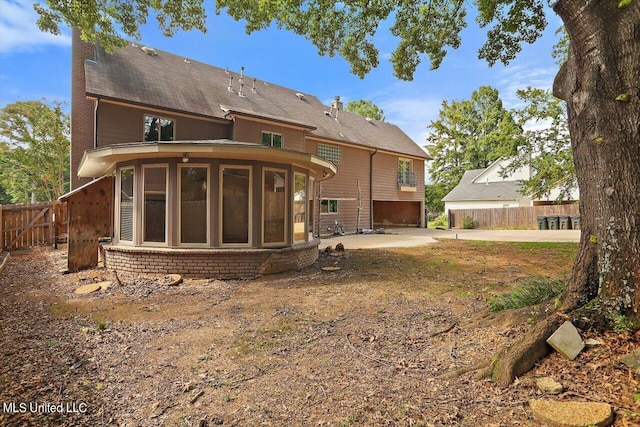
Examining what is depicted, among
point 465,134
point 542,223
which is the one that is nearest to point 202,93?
point 542,223

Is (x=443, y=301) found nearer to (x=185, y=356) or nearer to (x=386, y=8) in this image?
(x=185, y=356)

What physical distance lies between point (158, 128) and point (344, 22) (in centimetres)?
882

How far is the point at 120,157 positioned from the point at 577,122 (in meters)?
8.18

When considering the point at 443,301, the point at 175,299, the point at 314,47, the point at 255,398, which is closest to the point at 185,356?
the point at 255,398

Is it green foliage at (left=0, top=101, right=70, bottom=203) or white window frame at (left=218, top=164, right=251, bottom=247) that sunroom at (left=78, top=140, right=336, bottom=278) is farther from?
green foliage at (left=0, top=101, right=70, bottom=203)

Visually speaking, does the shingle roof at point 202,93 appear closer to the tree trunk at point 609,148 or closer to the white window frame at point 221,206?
the white window frame at point 221,206

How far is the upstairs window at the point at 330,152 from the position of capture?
18828mm

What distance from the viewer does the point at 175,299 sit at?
5.80 metres

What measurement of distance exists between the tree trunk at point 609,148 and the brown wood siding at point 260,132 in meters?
13.2

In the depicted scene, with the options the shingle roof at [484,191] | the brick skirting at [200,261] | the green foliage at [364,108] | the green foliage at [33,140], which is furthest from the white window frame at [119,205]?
the green foliage at [364,108]

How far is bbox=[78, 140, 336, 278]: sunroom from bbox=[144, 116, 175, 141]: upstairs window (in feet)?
18.4

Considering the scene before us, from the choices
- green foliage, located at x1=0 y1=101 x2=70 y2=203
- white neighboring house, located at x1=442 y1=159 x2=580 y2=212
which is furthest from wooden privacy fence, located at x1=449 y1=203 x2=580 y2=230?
green foliage, located at x1=0 y1=101 x2=70 y2=203

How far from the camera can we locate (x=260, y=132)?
15.6 m

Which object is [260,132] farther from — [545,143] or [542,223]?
[542,223]
